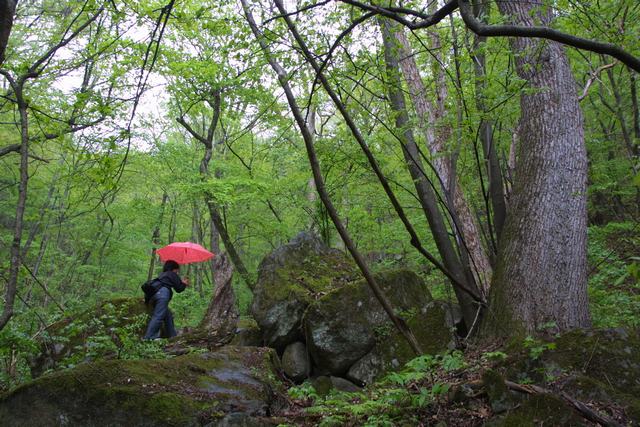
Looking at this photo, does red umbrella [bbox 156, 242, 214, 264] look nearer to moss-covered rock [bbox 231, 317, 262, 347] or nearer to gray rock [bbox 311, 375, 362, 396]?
moss-covered rock [bbox 231, 317, 262, 347]

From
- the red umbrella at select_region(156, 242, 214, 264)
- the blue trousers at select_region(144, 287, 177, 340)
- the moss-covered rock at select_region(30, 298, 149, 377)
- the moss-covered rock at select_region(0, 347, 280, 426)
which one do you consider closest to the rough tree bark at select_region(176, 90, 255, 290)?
the red umbrella at select_region(156, 242, 214, 264)

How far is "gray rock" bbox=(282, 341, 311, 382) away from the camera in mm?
6301

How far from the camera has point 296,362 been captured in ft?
21.0

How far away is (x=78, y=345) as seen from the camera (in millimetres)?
6586

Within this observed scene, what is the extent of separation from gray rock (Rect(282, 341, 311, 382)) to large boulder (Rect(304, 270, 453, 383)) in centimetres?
21

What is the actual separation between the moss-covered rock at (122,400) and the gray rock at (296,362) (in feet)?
9.34

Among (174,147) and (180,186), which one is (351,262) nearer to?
(180,186)

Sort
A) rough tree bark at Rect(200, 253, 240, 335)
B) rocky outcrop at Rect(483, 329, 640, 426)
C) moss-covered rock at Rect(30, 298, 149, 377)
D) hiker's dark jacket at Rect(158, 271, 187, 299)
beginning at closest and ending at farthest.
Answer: rocky outcrop at Rect(483, 329, 640, 426), moss-covered rock at Rect(30, 298, 149, 377), hiker's dark jacket at Rect(158, 271, 187, 299), rough tree bark at Rect(200, 253, 240, 335)

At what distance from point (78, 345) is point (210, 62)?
677cm

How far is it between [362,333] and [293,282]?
5.43 ft

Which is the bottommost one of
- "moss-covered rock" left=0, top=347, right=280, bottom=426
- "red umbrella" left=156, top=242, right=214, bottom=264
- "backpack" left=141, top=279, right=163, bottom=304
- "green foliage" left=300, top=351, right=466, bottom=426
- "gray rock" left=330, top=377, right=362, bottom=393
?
Result: "gray rock" left=330, top=377, right=362, bottom=393

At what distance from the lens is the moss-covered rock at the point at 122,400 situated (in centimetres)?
295

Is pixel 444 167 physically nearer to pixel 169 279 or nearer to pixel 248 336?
pixel 248 336

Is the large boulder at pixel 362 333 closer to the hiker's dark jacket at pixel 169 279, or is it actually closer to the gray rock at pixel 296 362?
the gray rock at pixel 296 362
